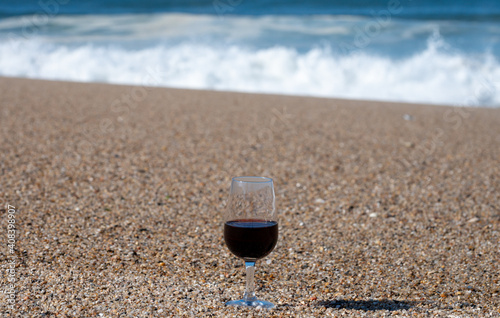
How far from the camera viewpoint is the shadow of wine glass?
2205 millimetres

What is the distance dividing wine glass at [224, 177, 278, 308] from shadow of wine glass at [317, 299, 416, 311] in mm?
508

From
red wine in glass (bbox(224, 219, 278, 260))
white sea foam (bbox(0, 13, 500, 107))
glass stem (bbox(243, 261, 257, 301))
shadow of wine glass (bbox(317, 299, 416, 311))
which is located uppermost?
white sea foam (bbox(0, 13, 500, 107))

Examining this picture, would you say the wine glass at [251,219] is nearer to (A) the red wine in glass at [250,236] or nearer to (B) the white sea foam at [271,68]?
(A) the red wine in glass at [250,236]

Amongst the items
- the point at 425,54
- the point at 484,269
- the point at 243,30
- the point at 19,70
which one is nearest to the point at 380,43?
the point at 425,54

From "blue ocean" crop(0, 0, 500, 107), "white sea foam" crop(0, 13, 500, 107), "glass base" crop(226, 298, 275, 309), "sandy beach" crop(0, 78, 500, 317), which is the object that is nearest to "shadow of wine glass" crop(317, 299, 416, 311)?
"sandy beach" crop(0, 78, 500, 317)

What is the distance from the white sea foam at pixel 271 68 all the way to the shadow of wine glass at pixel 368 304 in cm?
1008

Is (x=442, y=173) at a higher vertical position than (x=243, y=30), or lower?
lower

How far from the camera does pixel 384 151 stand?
5.52 metres

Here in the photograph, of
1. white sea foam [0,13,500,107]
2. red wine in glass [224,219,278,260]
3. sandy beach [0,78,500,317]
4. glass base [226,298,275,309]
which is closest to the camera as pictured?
red wine in glass [224,219,278,260]

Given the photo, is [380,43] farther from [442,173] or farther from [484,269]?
[484,269]

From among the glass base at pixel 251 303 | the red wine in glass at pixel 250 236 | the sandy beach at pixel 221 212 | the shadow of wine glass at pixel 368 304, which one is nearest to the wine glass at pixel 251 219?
the red wine in glass at pixel 250 236

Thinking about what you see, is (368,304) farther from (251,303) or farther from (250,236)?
(250,236)

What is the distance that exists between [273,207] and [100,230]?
1476 millimetres

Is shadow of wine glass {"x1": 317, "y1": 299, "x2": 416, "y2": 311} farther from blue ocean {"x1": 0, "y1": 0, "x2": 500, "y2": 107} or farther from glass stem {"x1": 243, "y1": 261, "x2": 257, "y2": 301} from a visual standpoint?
blue ocean {"x1": 0, "y1": 0, "x2": 500, "y2": 107}
